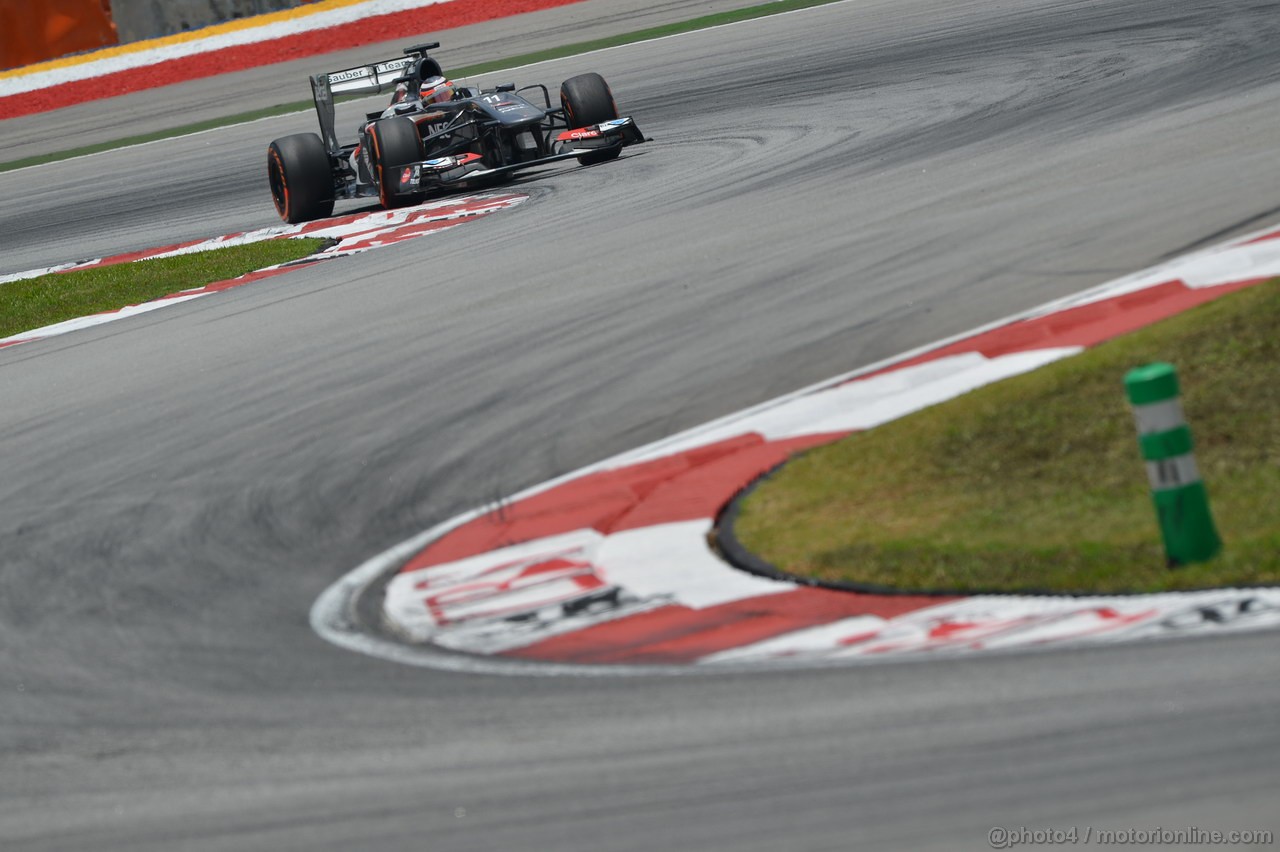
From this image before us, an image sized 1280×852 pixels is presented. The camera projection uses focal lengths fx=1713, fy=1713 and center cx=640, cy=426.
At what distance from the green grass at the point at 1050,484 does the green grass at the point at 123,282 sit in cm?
749

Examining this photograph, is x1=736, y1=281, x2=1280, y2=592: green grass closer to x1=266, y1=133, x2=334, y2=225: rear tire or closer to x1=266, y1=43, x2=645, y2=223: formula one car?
x1=266, y1=43, x2=645, y2=223: formula one car

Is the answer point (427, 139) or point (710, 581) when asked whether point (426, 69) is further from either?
point (710, 581)

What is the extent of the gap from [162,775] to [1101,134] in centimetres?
809

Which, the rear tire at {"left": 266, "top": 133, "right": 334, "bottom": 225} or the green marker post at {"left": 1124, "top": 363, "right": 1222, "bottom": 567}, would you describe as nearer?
the green marker post at {"left": 1124, "top": 363, "right": 1222, "bottom": 567}

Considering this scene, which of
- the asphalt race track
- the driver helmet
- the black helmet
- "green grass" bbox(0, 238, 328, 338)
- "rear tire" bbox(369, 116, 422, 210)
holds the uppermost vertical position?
the black helmet

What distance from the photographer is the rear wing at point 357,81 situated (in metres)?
14.1

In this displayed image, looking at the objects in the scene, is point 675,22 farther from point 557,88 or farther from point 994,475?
point 994,475

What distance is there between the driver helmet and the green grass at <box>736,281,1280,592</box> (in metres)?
9.00

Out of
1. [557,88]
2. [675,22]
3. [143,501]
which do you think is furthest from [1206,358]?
[675,22]

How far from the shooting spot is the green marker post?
13.4ft

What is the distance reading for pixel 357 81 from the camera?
14047 millimetres

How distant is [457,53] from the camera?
20656 mm

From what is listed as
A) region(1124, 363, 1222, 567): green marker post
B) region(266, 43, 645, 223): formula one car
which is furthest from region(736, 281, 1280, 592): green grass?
region(266, 43, 645, 223): formula one car

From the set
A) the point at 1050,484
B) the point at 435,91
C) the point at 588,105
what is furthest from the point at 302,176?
the point at 1050,484
